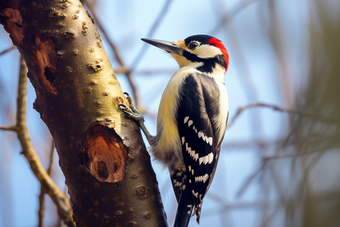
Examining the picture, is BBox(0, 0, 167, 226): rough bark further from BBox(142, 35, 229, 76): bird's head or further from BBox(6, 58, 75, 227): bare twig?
BBox(142, 35, 229, 76): bird's head

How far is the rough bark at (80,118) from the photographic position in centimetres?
174

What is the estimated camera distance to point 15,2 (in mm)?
1756

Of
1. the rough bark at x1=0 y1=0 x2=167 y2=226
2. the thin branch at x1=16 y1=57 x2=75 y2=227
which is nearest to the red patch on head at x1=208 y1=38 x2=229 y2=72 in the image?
the rough bark at x1=0 y1=0 x2=167 y2=226

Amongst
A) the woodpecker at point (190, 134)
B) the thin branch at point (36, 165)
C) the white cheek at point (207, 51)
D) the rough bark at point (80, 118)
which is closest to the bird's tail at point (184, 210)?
the woodpecker at point (190, 134)

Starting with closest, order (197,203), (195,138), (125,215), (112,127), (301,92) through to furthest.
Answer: (301,92), (125,215), (112,127), (197,203), (195,138)

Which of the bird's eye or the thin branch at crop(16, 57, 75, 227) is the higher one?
the bird's eye

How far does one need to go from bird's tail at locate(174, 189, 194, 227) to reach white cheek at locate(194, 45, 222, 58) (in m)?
1.36

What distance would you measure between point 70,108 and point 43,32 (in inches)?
16.8

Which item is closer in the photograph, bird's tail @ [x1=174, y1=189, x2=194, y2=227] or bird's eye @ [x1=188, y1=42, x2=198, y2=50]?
bird's tail @ [x1=174, y1=189, x2=194, y2=227]

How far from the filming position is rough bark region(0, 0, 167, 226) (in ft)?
5.72

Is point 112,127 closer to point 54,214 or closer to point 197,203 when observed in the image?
point 197,203

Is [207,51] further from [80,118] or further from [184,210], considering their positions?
[80,118]

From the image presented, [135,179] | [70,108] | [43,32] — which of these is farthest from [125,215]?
[43,32]

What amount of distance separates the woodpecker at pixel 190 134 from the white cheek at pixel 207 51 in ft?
1.09
